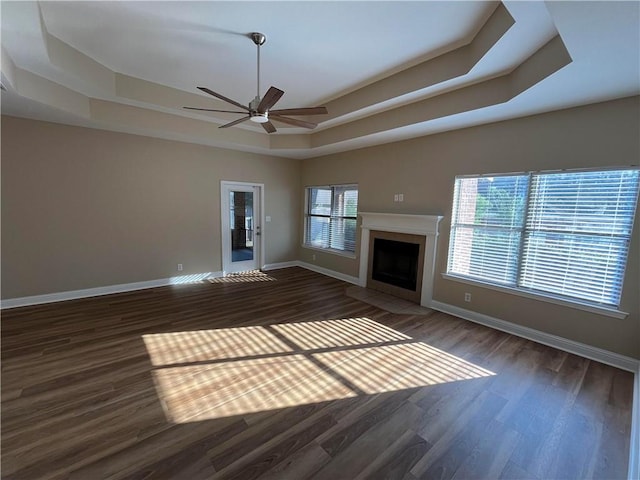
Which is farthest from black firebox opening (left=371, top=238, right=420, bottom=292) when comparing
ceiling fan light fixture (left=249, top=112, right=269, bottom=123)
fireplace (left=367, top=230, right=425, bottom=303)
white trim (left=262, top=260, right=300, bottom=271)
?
ceiling fan light fixture (left=249, top=112, right=269, bottom=123)

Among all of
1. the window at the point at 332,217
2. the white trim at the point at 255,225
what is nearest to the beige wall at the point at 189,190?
the white trim at the point at 255,225

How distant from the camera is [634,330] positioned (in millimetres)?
2717

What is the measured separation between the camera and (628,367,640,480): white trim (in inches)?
65.0

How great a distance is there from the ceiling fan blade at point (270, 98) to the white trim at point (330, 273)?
384cm

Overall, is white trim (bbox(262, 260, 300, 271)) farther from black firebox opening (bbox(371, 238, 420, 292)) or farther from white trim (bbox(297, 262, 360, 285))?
black firebox opening (bbox(371, 238, 420, 292))

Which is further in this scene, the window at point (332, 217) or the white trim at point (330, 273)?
the window at point (332, 217)

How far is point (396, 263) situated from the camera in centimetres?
494

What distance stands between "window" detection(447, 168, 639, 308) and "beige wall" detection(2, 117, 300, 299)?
4.42 metres

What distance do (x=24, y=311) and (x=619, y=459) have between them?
6411 mm

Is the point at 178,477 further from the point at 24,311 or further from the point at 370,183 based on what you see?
the point at 370,183

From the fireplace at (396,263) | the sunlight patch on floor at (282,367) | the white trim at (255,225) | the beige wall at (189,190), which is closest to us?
the sunlight patch on floor at (282,367)

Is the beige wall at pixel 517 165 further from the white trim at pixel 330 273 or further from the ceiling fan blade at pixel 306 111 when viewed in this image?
the ceiling fan blade at pixel 306 111

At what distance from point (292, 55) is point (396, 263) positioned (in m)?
3.57

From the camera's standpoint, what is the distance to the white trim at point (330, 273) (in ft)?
18.7
